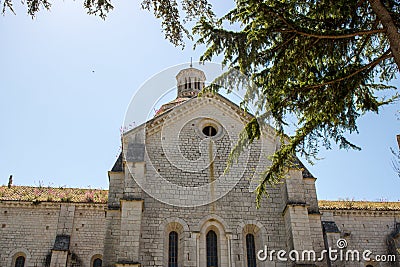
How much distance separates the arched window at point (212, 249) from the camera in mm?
14547

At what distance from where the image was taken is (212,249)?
14797mm

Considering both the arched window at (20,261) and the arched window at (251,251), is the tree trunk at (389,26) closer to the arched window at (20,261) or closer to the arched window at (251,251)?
the arched window at (251,251)

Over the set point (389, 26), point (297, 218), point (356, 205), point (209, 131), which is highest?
point (209, 131)

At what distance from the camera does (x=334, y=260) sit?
1750cm

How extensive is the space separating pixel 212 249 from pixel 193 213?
145 cm

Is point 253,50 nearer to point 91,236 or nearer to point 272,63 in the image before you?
point 272,63

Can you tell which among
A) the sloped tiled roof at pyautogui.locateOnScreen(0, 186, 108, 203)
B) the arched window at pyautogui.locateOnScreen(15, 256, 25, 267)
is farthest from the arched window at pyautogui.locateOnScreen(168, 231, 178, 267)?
the arched window at pyautogui.locateOnScreen(15, 256, 25, 267)

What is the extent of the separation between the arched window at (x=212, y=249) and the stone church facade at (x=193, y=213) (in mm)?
36

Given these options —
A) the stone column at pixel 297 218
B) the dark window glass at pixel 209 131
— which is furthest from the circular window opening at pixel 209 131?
the stone column at pixel 297 218

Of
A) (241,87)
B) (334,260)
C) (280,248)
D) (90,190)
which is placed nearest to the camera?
(241,87)

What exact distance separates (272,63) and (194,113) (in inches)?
302

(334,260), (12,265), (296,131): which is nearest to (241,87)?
(296,131)

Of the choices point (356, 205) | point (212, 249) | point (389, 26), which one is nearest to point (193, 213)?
point (212, 249)

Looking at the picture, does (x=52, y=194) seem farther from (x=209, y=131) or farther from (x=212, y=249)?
(x=212, y=249)
